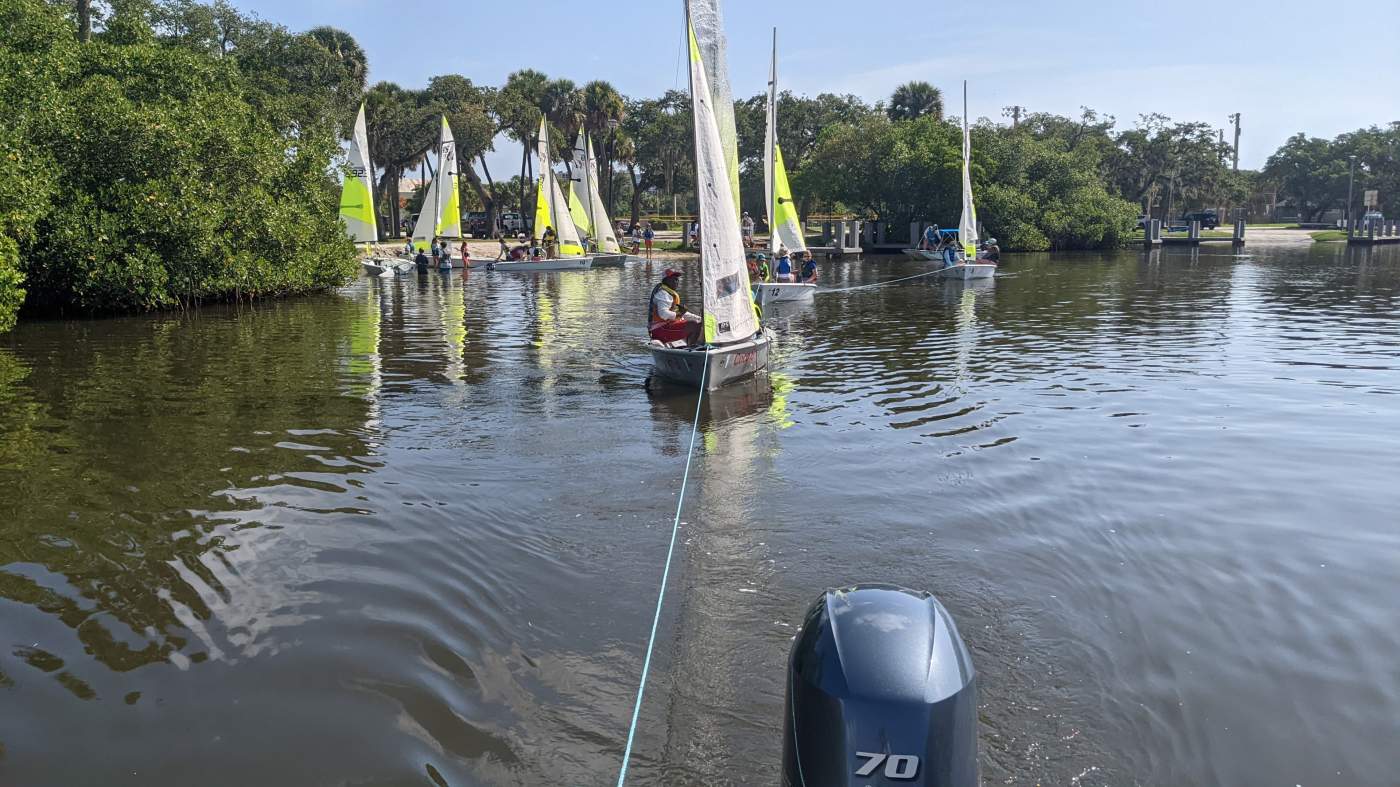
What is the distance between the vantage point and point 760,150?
84500mm

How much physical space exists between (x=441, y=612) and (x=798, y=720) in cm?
366

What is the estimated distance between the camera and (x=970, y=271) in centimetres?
3900

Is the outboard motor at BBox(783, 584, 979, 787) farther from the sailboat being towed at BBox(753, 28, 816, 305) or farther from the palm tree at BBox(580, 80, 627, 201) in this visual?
the palm tree at BBox(580, 80, 627, 201)

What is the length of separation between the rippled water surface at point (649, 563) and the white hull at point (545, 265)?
28.9 metres

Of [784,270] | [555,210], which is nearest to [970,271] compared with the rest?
[784,270]

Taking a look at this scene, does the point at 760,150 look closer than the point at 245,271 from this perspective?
No

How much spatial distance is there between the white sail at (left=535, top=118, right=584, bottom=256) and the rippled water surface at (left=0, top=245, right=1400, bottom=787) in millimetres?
31606

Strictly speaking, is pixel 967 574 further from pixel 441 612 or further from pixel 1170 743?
pixel 441 612

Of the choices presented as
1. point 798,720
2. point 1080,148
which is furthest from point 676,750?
point 1080,148

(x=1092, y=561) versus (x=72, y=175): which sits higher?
(x=72, y=175)

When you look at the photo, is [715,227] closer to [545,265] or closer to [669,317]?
[669,317]

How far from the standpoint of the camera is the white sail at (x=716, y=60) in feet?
45.1

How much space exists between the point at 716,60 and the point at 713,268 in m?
3.10

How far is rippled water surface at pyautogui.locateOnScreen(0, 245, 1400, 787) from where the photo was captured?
4.75 m
